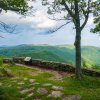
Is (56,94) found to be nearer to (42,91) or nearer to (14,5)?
(42,91)

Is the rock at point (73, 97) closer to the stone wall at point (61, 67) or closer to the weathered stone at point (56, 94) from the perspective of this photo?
the weathered stone at point (56, 94)

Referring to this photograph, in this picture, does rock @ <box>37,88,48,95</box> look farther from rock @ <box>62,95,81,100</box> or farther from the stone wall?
the stone wall

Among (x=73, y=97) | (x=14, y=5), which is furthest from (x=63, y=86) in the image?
(x=14, y=5)

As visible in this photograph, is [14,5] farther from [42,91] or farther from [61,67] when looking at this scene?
[61,67]

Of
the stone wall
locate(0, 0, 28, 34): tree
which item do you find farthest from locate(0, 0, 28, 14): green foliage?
the stone wall

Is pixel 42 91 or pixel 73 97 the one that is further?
pixel 42 91

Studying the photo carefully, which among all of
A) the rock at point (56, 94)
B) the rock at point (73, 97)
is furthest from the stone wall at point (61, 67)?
the rock at point (73, 97)

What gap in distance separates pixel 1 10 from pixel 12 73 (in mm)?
13691

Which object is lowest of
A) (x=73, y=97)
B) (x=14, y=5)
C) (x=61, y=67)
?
(x=73, y=97)

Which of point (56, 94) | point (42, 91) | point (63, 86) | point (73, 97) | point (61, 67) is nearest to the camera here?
point (73, 97)

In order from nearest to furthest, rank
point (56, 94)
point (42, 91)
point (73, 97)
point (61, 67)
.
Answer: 1. point (73, 97)
2. point (56, 94)
3. point (42, 91)
4. point (61, 67)

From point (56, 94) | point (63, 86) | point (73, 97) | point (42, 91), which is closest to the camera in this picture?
point (73, 97)

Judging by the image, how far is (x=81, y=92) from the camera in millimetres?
21844

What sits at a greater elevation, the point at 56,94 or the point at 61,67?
the point at 61,67
